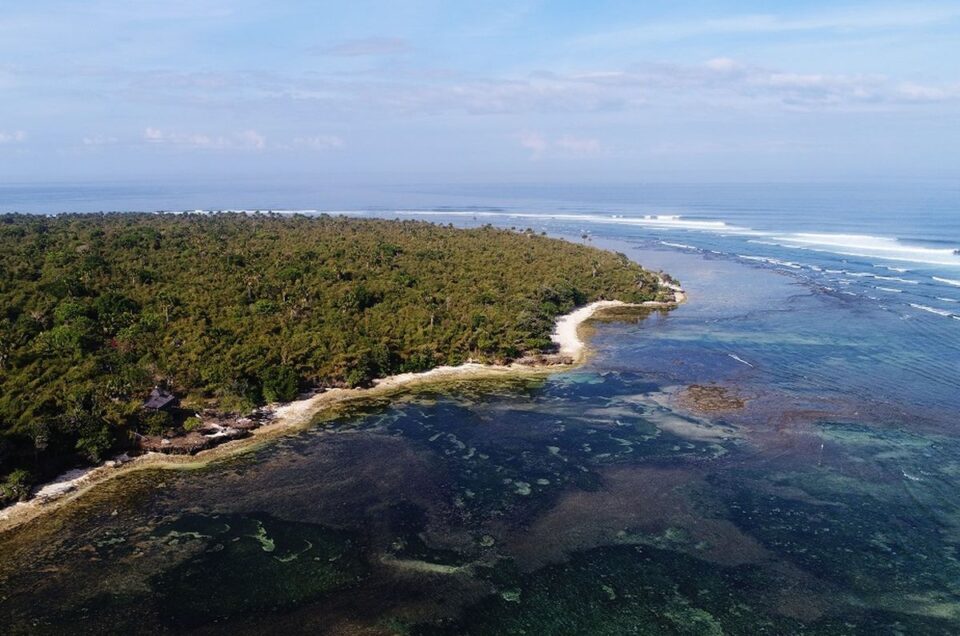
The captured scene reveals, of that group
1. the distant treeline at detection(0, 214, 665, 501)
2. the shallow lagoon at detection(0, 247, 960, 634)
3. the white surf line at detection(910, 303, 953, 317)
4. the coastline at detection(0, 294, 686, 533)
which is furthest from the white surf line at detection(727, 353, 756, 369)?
the white surf line at detection(910, 303, 953, 317)

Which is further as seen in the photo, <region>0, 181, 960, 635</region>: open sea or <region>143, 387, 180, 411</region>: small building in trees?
<region>143, 387, 180, 411</region>: small building in trees

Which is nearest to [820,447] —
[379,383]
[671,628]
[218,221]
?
[671,628]

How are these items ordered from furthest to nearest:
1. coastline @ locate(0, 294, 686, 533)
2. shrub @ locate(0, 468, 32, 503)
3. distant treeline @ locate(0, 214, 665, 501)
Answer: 1. distant treeline @ locate(0, 214, 665, 501)
2. coastline @ locate(0, 294, 686, 533)
3. shrub @ locate(0, 468, 32, 503)

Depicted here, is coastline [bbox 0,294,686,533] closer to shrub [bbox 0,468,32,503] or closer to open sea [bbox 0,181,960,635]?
shrub [bbox 0,468,32,503]

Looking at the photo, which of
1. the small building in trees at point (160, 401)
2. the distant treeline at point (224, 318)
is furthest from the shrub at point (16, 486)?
the small building in trees at point (160, 401)

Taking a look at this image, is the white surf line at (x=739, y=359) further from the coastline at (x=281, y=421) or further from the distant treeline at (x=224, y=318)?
the distant treeline at (x=224, y=318)

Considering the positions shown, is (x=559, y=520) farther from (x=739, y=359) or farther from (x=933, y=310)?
(x=933, y=310)

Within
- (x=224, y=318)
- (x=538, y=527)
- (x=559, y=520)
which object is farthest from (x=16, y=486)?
(x=559, y=520)
